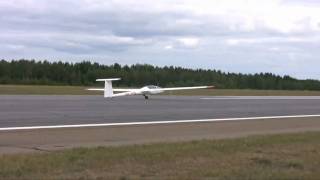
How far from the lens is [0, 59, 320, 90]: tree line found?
378ft

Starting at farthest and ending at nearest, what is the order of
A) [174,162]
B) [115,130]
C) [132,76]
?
[132,76]
[115,130]
[174,162]

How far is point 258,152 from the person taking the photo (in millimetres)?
13234

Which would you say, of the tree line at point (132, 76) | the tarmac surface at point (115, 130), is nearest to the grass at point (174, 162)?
the tarmac surface at point (115, 130)

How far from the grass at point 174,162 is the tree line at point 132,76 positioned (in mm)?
95938

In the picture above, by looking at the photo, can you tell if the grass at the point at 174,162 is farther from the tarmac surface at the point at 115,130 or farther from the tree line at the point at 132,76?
the tree line at the point at 132,76

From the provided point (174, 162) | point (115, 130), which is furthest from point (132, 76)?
point (174, 162)

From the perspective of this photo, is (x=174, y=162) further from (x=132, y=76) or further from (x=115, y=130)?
(x=132, y=76)

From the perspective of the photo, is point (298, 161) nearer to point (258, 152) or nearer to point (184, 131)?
point (258, 152)

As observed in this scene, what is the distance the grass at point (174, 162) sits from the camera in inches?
396

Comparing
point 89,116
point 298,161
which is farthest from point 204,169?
point 89,116

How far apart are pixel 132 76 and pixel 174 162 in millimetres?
116122

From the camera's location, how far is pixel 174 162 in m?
11.5

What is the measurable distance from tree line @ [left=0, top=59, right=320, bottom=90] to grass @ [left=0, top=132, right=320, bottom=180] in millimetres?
95938

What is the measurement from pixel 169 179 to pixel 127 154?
9.32 feet
